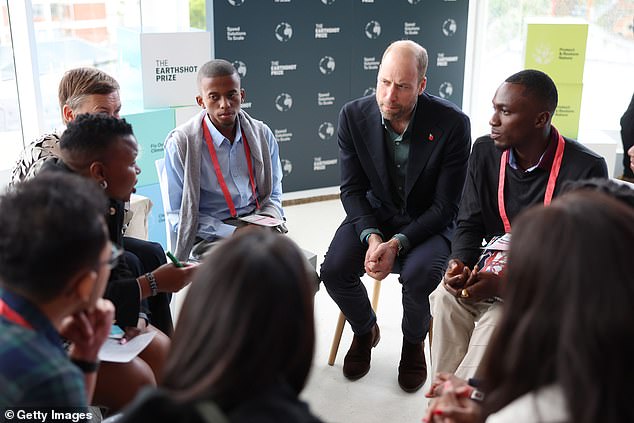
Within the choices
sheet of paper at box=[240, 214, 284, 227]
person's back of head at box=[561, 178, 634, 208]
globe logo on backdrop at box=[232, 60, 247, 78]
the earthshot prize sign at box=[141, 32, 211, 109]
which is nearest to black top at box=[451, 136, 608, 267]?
person's back of head at box=[561, 178, 634, 208]

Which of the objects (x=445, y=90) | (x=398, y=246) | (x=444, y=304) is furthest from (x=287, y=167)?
(x=444, y=304)

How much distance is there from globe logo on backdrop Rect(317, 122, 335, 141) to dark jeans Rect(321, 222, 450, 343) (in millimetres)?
2424

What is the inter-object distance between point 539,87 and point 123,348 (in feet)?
5.72

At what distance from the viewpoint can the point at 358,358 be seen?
3080 millimetres

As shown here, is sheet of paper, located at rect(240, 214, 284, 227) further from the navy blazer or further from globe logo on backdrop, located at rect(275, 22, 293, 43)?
globe logo on backdrop, located at rect(275, 22, 293, 43)

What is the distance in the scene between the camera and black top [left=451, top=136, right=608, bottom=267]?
2.62 meters

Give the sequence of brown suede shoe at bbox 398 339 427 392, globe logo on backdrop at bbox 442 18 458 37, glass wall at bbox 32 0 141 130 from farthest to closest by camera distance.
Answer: globe logo on backdrop at bbox 442 18 458 37
glass wall at bbox 32 0 141 130
brown suede shoe at bbox 398 339 427 392

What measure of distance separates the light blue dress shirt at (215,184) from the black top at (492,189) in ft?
3.19

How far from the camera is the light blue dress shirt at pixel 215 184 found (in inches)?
122

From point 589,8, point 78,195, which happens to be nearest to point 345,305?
point 78,195

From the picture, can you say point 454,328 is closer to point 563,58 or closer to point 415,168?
point 415,168

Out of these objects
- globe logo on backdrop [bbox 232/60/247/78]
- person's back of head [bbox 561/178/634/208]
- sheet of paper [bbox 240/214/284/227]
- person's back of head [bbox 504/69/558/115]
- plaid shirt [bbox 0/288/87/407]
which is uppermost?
person's back of head [bbox 504/69/558/115]

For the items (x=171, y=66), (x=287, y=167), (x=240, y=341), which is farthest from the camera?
(x=287, y=167)

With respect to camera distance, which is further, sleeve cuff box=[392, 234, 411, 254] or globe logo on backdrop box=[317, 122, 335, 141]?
globe logo on backdrop box=[317, 122, 335, 141]
